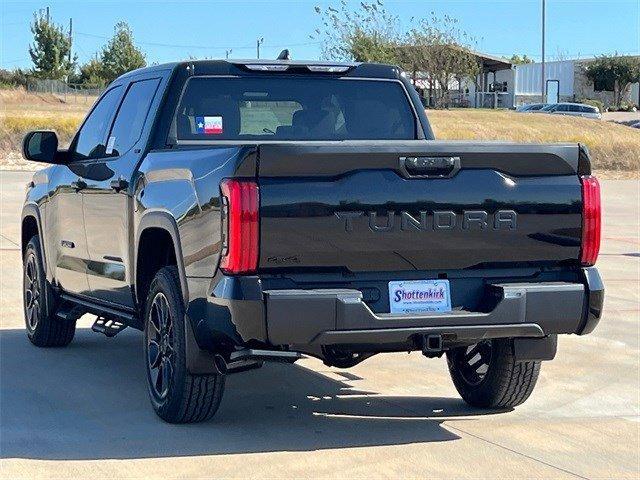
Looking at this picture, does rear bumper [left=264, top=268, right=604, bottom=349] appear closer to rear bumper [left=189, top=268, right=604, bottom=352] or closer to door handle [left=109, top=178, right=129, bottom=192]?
rear bumper [left=189, top=268, right=604, bottom=352]

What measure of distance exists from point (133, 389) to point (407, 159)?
2.74 meters

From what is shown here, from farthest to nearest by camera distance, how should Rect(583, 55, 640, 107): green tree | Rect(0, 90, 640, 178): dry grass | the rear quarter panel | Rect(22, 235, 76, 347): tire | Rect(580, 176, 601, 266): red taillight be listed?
1. Rect(583, 55, 640, 107): green tree
2. Rect(0, 90, 640, 178): dry grass
3. Rect(22, 235, 76, 347): tire
4. Rect(580, 176, 601, 266): red taillight
5. the rear quarter panel

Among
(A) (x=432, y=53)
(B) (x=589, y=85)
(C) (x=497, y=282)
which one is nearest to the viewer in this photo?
(C) (x=497, y=282)

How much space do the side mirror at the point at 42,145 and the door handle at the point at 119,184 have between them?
3.78 feet

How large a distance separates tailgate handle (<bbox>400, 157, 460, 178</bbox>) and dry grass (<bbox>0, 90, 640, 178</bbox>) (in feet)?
103

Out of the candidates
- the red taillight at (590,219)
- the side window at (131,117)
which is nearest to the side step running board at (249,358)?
the red taillight at (590,219)

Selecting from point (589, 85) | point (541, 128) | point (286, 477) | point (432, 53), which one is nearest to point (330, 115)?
point (286, 477)

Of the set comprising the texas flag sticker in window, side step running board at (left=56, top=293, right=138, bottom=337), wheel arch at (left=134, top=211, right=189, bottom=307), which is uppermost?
the texas flag sticker in window

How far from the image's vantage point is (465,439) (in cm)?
679

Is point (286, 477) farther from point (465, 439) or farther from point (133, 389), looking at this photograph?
point (133, 389)

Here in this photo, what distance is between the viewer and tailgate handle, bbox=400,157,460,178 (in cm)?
626

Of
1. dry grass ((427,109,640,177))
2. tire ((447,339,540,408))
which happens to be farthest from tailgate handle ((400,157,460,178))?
dry grass ((427,109,640,177))

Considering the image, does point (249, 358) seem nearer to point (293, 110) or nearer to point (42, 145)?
point (293, 110)

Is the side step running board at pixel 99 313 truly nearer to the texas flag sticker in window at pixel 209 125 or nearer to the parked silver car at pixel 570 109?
the texas flag sticker in window at pixel 209 125
